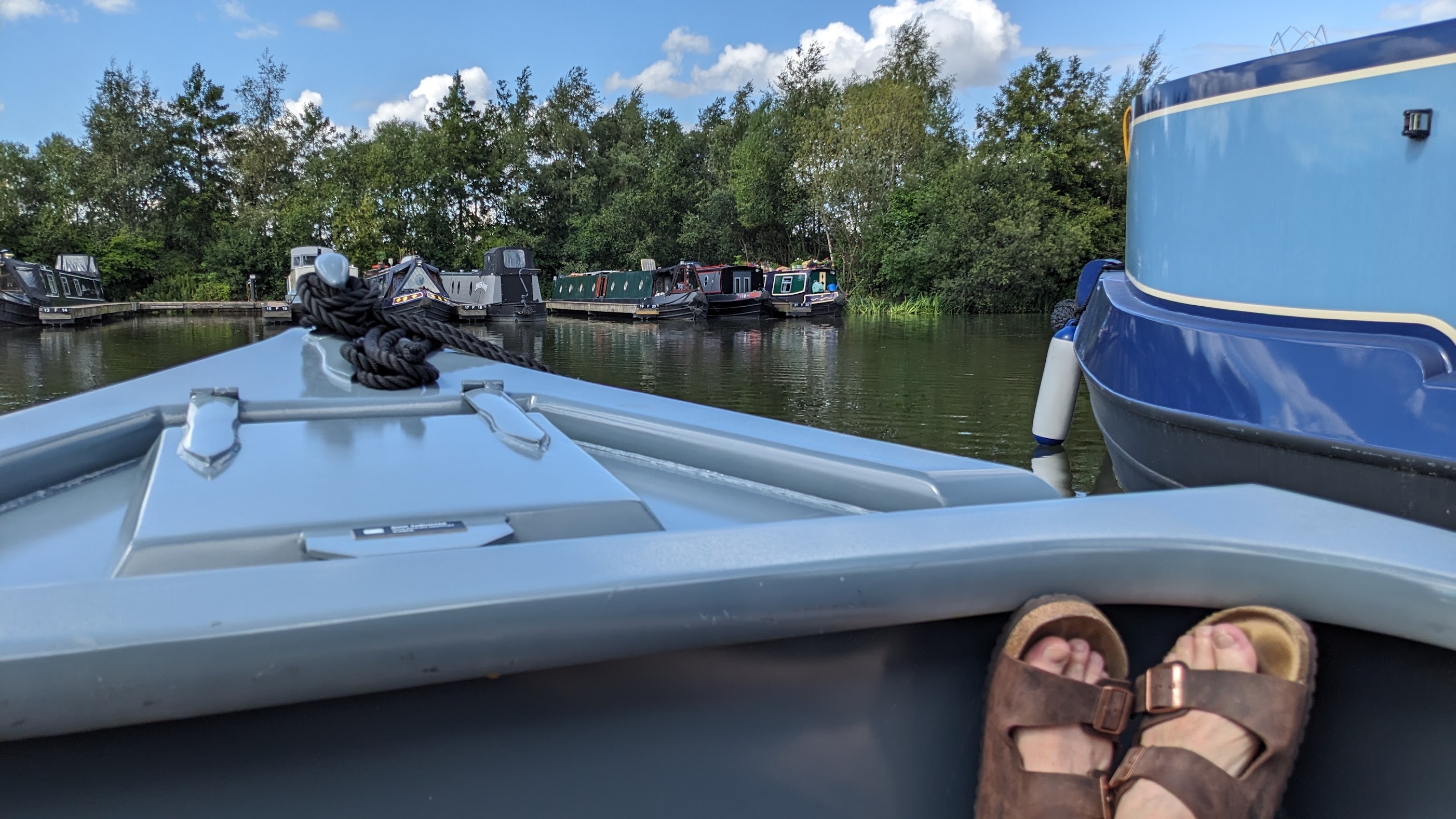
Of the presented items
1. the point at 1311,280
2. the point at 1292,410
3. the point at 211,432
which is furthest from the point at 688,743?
the point at 1311,280

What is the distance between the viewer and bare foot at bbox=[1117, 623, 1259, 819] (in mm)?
834

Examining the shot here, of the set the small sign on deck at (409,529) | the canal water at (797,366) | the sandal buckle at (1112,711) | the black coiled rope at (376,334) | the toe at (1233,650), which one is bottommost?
the canal water at (797,366)

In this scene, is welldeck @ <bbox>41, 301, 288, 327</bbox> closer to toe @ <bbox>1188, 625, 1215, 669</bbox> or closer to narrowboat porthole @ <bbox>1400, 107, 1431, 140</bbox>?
narrowboat porthole @ <bbox>1400, 107, 1431, 140</bbox>

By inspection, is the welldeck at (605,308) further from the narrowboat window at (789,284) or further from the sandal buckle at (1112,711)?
the sandal buckle at (1112,711)

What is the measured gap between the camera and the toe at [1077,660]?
875mm

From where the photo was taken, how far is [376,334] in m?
1.92

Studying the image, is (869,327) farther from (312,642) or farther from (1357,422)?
(312,642)

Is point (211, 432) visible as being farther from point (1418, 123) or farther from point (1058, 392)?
point (1058, 392)

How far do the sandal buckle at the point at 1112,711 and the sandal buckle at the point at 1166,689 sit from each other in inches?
0.9

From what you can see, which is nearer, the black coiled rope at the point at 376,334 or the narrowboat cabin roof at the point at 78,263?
the black coiled rope at the point at 376,334

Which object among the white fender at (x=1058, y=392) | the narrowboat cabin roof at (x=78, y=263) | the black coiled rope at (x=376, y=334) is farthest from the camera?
the narrowboat cabin roof at (x=78, y=263)

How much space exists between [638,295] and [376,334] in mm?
22750

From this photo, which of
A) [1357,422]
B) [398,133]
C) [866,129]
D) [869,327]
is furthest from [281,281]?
[1357,422]

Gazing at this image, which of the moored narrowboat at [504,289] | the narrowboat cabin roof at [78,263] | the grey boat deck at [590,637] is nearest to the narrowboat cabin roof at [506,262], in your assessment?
the moored narrowboat at [504,289]
